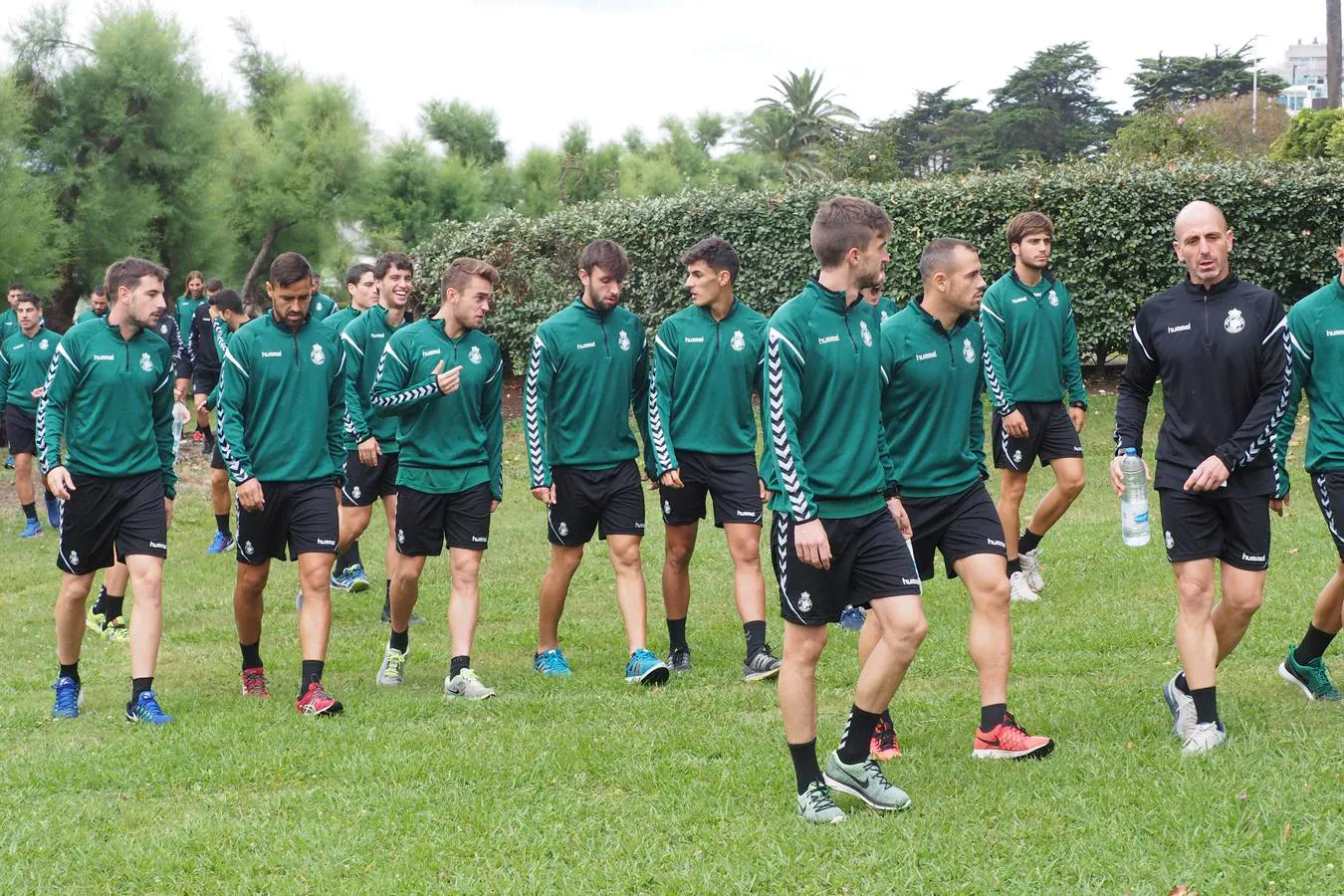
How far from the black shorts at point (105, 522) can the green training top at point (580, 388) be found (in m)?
2.15

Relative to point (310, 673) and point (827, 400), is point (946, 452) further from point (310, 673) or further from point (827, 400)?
point (310, 673)

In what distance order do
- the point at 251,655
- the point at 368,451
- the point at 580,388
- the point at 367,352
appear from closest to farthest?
the point at 251,655, the point at 580,388, the point at 368,451, the point at 367,352

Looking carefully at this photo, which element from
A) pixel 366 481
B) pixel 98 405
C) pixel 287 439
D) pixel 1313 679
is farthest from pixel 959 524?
pixel 366 481

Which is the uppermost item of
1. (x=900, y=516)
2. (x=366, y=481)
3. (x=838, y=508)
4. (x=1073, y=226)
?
(x=1073, y=226)

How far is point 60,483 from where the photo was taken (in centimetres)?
703

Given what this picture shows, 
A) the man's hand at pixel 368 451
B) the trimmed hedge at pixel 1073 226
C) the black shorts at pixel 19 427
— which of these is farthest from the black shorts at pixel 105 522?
the trimmed hedge at pixel 1073 226

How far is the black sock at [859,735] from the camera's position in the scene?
5254 millimetres

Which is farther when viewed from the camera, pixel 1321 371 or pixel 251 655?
pixel 251 655

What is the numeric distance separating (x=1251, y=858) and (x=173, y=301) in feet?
95.7

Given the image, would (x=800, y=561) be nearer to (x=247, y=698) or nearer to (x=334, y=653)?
(x=247, y=698)

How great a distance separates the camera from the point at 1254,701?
6.43m

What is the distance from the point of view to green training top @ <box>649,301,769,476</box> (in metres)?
7.88

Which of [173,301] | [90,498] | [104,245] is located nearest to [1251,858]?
[90,498]

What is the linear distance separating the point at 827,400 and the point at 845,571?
67 centimetres
